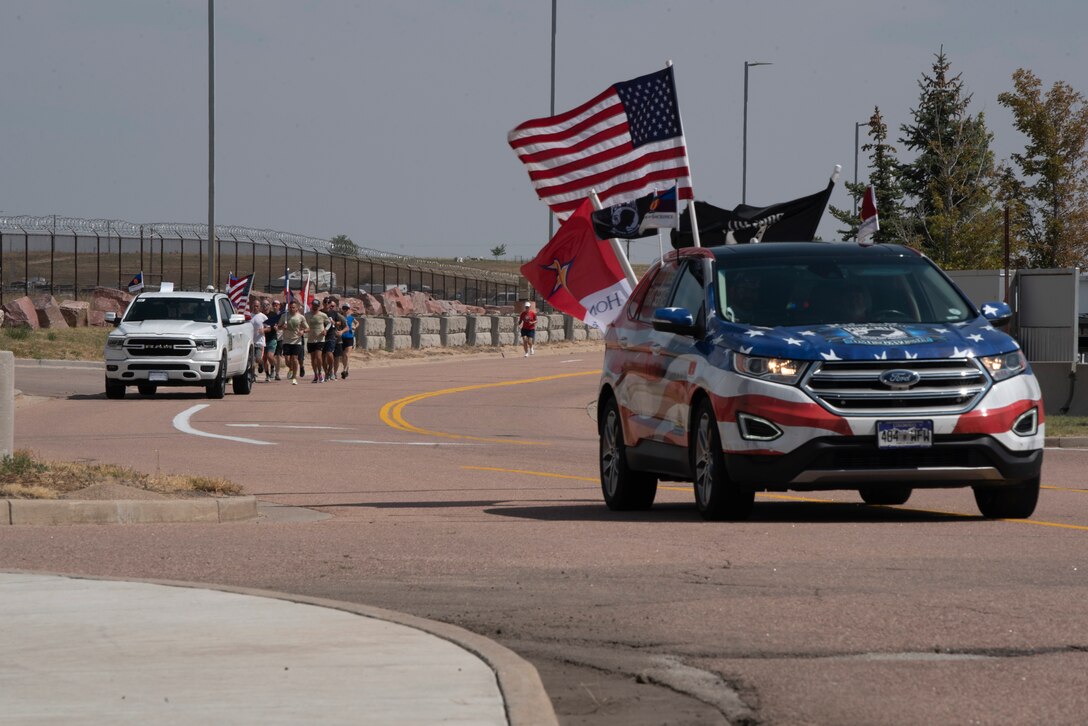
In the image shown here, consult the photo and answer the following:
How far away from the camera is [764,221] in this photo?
22.2m

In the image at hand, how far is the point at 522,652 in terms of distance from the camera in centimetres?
748

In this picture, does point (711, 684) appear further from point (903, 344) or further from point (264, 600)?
point (903, 344)

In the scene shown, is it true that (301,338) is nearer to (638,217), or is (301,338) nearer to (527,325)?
(527,325)

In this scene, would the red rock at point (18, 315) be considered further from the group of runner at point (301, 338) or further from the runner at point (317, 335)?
the runner at point (317, 335)

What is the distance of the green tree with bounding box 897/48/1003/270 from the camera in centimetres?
5719

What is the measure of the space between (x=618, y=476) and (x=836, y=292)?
2.41m

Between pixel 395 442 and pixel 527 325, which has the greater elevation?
pixel 527 325

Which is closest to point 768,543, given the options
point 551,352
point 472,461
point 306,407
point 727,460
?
point 727,460

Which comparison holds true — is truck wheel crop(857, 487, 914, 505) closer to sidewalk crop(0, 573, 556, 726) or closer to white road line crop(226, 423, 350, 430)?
sidewalk crop(0, 573, 556, 726)

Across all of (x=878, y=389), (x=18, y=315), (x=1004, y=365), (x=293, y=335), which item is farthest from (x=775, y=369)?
(x=18, y=315)

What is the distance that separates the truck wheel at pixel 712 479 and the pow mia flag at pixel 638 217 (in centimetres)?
583

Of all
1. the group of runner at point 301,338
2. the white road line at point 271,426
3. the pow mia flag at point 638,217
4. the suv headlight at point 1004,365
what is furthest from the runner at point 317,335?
the suv headlight at point 1004,365

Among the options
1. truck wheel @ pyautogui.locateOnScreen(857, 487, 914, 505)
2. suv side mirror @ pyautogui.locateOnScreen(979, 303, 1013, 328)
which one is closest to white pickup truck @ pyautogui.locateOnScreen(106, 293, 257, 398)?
truck wheel @ pyautogui.locateOnScreen(857, 487, 914, 505)

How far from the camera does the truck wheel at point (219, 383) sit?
3328 cm
